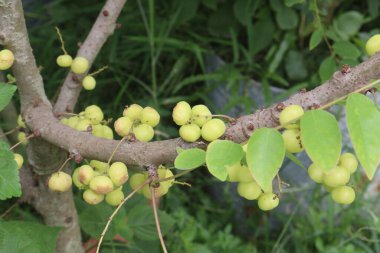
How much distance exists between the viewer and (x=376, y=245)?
144 centimetres

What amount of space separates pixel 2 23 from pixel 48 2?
1.17m

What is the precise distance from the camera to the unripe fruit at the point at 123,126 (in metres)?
0.65

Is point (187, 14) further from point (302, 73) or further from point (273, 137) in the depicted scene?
point (273, 137)

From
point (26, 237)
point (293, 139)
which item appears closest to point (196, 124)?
point (293, 139)

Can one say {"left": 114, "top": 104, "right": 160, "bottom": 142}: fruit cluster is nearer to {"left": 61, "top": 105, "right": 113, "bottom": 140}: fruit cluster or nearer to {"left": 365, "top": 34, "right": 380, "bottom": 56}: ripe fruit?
{"left": 61, "top": 105, "right": 113, "bottom": 140}: fruit cluster

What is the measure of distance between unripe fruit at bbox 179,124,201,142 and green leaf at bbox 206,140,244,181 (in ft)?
0.21

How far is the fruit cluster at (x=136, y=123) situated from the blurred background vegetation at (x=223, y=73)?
0.73 m

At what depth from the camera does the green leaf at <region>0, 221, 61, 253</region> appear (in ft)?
2.53

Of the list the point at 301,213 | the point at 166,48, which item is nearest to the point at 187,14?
the point at 166,48

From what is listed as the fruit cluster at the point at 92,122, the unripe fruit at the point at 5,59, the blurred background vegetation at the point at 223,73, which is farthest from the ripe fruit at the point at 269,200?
the blurred background vegetation at the point at 223,73

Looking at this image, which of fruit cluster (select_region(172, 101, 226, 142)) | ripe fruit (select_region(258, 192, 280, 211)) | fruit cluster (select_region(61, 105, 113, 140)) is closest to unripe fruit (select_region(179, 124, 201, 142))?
fruit cluster (select_region(172, 101, 226, 142))

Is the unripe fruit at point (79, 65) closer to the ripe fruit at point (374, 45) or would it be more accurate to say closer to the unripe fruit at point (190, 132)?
the unripe fruit at point (190, 132)

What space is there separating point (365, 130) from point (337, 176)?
0.13 metres

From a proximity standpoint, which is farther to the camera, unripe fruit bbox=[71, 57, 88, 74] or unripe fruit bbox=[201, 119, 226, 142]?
unripe fruit bbox=[71, 57, 88, 74]
